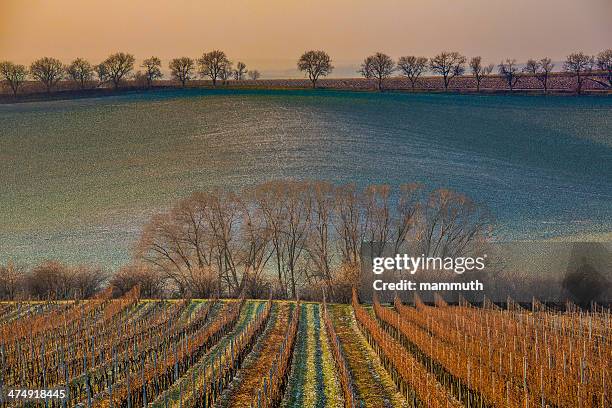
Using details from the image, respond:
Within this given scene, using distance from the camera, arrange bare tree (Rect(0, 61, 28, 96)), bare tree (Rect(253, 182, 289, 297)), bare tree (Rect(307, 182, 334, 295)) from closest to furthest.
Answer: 1. bare tree (Rect(307, 182, 334, 295))
2. bare tree (Rect(253, 182, 289, 297))
3. bare tree (Rect(0, 61, 28, 96))

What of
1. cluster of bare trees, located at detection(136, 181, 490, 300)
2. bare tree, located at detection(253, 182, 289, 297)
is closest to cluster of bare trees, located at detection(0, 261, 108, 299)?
cluster of bare trees, located at detection(136, 181, 490, 300)

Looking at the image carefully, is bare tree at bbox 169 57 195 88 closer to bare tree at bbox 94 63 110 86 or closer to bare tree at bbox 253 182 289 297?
bare tree at bbox 94 63 110 86

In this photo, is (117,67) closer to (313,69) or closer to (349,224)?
(313,69)

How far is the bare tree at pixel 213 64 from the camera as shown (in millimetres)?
69938

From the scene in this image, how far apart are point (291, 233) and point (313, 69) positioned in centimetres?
3178

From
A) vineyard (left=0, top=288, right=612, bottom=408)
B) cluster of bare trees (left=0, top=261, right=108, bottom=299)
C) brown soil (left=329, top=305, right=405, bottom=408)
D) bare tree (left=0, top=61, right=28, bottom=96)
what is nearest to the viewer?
vineyard (left=0, top=288, right=612, bottom=408)

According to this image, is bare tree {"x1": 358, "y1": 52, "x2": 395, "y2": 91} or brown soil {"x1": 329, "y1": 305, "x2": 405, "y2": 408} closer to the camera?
brown soil {"x1": 329, "y1": 305, "x2": 405, "y2": 408}

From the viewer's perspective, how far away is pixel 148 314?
93.3ft

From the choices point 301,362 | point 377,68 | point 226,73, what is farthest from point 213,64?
point 301,362

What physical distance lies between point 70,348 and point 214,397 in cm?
628

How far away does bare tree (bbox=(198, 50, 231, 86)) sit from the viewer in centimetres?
6994

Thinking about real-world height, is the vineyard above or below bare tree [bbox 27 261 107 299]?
above

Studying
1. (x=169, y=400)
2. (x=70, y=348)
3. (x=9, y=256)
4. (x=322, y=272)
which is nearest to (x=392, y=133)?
(x=322, y=272)

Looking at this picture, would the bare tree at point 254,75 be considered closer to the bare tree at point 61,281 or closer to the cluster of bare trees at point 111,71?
the cluster of bare trees at point 111,71
